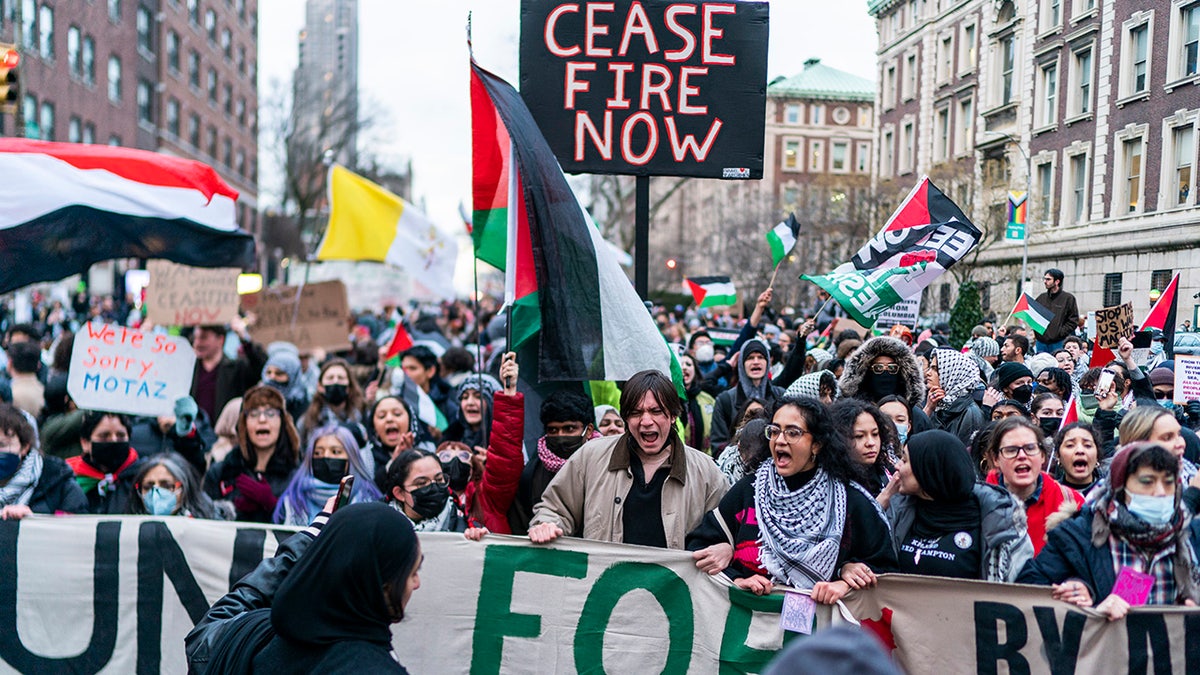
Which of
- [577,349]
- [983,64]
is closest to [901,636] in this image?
[577,349]

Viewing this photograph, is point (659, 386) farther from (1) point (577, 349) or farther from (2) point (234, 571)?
(2) point (234, 571)

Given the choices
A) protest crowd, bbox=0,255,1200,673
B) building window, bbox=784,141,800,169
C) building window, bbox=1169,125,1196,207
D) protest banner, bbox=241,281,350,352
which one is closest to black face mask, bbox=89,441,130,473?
protest crowd, bbox=0,255,1200,673

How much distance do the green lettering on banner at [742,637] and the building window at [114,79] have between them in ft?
145

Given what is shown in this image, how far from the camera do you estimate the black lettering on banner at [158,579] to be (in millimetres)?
5098

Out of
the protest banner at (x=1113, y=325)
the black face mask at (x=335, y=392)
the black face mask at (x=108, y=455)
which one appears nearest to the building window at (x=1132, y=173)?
the protest banner at (x=1113, y=325)

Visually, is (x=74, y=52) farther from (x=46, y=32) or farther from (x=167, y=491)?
(x=167, y=491)

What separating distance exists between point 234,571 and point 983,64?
32.9 ft

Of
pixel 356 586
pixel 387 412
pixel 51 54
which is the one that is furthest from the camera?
pixel 51 54

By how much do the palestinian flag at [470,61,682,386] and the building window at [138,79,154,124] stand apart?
4576 centimetres

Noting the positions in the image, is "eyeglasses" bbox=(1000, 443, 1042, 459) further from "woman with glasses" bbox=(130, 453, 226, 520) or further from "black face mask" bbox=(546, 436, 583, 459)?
"woman with glasses" bbox=(130, 453, 226, 520)

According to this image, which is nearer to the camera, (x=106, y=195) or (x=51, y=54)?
(x=106, y=195)

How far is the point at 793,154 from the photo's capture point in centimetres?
8712

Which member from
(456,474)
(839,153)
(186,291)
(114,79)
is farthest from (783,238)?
(839,153)

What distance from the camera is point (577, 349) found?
5340 millimetres
